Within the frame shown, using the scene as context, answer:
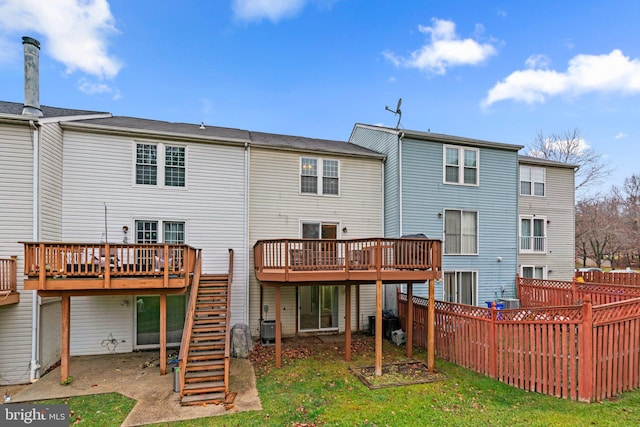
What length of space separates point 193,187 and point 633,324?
11990 mm

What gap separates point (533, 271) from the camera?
1464 cm

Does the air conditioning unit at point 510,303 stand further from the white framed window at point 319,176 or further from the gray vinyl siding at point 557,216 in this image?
the white framed window at point 319,176

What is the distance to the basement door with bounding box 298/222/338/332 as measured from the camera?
11117 mm

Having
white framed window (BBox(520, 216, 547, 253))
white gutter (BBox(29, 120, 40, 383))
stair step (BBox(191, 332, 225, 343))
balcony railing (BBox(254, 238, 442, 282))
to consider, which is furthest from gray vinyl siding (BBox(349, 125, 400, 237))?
white gutter (BBox(29, 120, 40, 383))

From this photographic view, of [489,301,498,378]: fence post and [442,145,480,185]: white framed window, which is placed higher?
[442,145,480,185]: white framed window

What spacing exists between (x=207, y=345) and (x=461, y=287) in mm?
9687

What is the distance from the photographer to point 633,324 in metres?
6.69

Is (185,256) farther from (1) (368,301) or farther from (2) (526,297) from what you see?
(2) (526,297)

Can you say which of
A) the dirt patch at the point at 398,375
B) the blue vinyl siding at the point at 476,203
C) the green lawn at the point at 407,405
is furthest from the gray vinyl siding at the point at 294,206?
the dirt patch at the point at 398,375

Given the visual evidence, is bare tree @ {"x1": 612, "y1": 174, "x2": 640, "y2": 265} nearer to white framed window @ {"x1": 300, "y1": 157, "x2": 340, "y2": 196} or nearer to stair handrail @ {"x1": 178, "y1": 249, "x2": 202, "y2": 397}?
white framed window @ {"x1": 300, "y1": 157, "x2": 340, "y2": 196}

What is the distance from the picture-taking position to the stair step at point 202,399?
5.99 meters

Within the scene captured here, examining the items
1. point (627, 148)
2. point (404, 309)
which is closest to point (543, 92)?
point (627, 148)

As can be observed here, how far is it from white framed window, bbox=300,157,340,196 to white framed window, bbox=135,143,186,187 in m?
4.10

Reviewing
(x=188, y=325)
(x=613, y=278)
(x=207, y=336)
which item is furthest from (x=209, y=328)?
(x=613, y=278)
